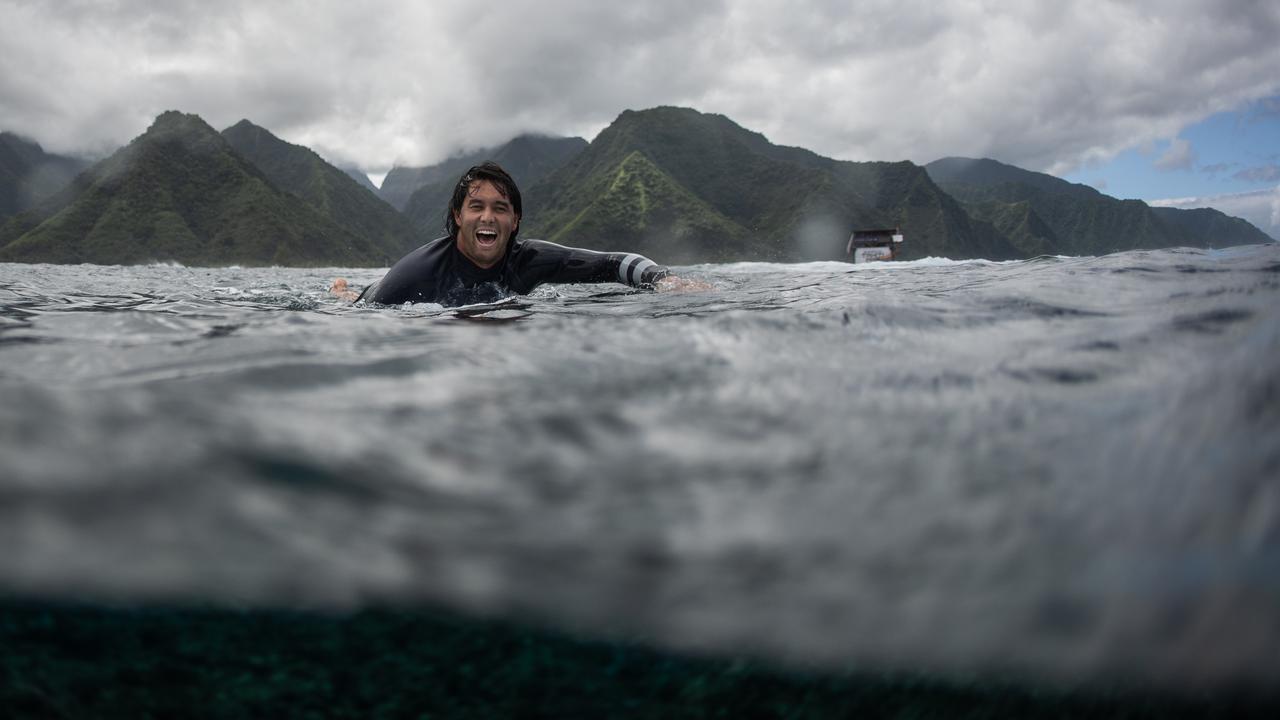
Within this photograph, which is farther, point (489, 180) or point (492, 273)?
point (492, 273)

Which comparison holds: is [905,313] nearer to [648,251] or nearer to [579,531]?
[579,531]

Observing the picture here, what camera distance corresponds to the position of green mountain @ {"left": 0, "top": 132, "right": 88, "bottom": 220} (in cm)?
14425

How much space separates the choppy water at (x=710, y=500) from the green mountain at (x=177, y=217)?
320ft

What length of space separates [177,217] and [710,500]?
11212 cm

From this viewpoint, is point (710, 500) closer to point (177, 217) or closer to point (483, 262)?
point (483, 262)

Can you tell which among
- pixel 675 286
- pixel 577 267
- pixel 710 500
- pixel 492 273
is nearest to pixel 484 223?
pixel 492 273

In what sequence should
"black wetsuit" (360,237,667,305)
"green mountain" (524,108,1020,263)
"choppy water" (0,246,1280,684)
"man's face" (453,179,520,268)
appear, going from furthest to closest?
"green mountain" (524,108,1020,263) → "man's face" (453,179,520,268) → "black wetsuit" (360,237,667,305) → "choppy water" (0,246,1280,684)

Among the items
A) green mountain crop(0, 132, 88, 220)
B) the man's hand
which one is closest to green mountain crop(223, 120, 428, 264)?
green mountain crop(0, 132, 88, 220)

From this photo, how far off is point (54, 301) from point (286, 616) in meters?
5.31

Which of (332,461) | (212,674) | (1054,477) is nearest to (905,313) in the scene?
(1054,477)

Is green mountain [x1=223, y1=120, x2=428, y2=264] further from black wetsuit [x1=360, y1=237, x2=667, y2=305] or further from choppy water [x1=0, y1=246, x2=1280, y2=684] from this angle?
choppy water [x1=0, y1=246, x2=1280, y2=684]

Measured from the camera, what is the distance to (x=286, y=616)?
45.6 inches

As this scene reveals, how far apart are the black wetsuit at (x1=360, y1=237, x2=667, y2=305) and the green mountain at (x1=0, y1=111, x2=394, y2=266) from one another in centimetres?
9368

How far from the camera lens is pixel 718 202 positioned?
104938 mm
